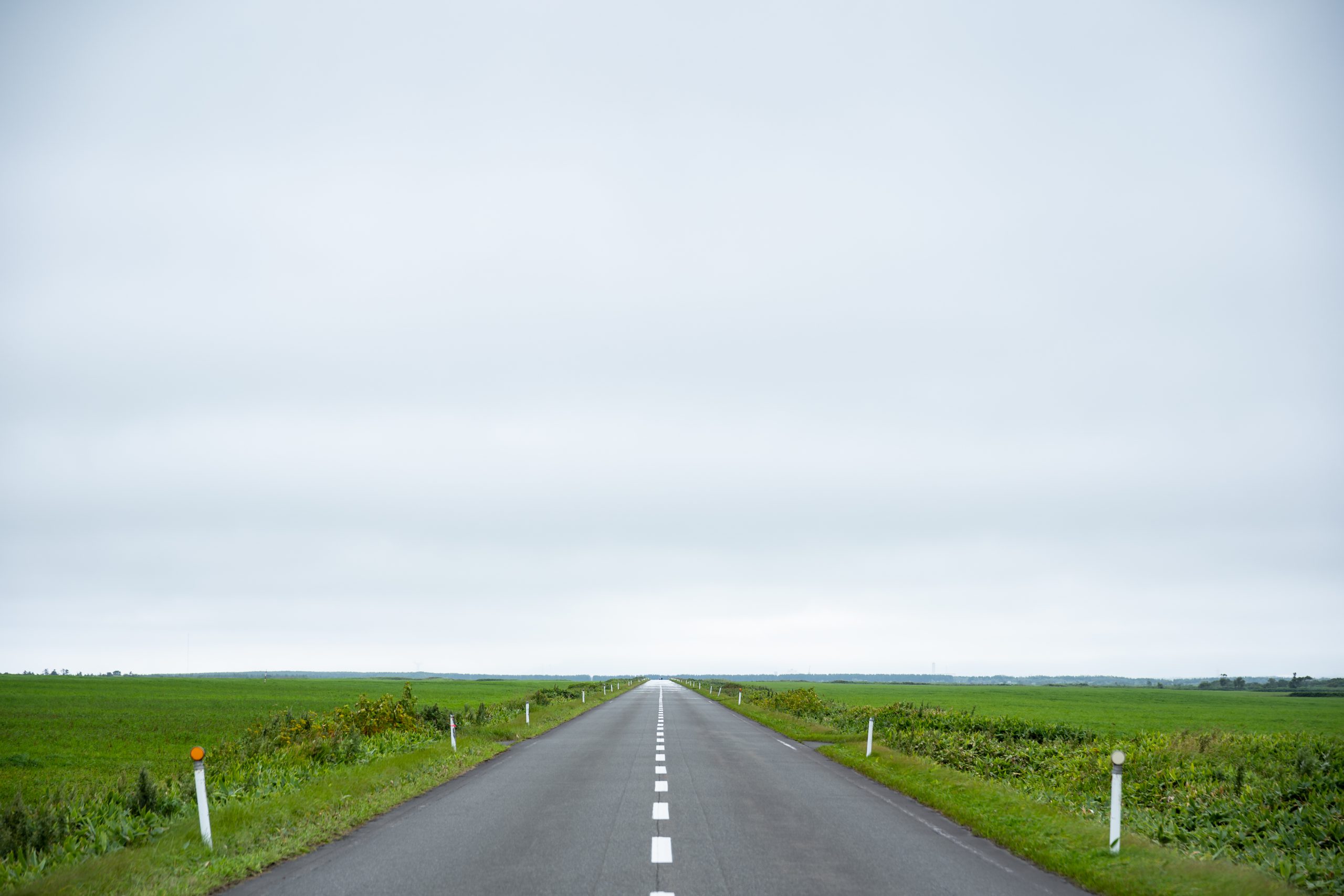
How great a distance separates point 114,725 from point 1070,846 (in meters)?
42.2

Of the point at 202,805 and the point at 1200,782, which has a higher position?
→ the point at 202,805

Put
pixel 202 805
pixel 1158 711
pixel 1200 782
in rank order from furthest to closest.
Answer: pixel 1158 711
pixel 1200 782
pixel 202 805

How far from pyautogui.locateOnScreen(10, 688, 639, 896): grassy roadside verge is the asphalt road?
346mm

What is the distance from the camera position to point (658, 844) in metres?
9.05

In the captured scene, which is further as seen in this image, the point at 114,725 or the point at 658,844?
the point at 114,725

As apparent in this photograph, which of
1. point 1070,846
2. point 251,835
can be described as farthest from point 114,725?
point 1070,846

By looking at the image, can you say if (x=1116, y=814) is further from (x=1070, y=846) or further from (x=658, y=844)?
(x=658, y=844)

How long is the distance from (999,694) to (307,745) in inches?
3688

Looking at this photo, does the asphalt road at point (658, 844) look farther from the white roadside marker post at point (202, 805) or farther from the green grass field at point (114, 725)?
the green grass field at point (114, 725)

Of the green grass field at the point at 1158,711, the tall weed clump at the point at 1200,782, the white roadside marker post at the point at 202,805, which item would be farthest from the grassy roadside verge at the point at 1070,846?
the green grass field at the point at 1158,711

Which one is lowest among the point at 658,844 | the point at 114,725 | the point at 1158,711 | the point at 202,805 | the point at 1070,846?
the point at 1158,711

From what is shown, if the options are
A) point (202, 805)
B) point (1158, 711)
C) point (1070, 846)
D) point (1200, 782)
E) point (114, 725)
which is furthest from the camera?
point (1158, 711)

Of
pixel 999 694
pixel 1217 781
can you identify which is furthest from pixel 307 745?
pixel 999 694

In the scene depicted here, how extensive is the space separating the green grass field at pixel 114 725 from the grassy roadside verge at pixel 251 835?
211cm
